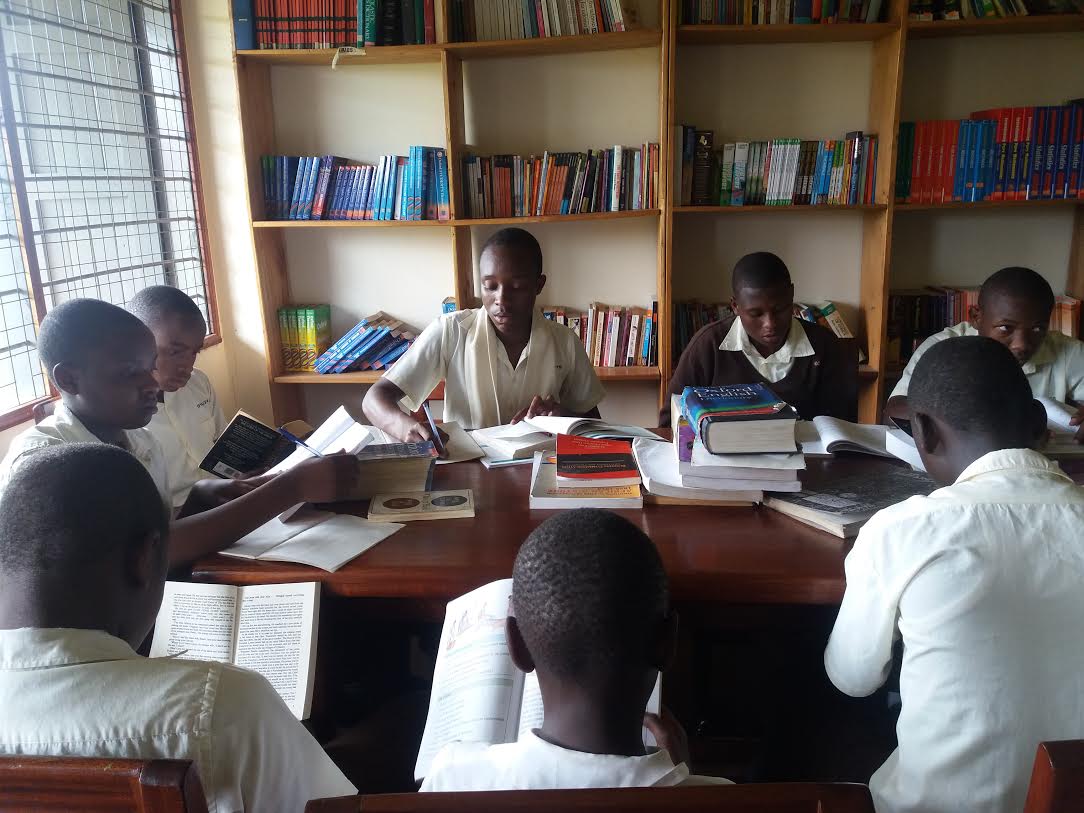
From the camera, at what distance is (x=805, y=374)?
231 centimetres

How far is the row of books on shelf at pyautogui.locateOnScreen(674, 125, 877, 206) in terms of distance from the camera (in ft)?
9.53

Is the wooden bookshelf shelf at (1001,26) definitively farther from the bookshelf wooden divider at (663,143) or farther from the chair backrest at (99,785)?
the chair backrest at (99,785)

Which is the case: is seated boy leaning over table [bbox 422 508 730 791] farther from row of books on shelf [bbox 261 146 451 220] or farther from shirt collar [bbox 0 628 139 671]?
row of books on shelf [bbox 261 146 451 220]

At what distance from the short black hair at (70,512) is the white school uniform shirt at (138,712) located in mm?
71

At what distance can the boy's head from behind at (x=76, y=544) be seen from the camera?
2.52 feet

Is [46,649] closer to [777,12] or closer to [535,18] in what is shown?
[535,18]

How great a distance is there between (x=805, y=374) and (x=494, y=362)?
35.7 inches

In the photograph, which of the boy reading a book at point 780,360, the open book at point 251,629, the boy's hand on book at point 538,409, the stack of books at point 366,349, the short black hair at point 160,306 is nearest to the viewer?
the open book at point 251,629

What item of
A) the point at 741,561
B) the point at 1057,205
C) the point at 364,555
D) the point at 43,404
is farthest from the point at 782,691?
the point at 1057,205

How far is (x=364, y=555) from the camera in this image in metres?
1.26

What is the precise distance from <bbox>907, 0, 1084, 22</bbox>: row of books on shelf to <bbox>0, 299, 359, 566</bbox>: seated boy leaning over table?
8.56 ft

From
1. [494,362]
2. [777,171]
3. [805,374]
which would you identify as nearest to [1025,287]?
[805,374]

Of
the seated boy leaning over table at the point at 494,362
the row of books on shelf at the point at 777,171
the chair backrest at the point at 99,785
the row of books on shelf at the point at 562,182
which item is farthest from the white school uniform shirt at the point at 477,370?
the chair backrest at the point at 99,785

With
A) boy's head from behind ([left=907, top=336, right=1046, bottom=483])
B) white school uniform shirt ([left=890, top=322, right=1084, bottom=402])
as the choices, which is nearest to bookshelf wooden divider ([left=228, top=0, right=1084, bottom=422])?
white school uniform shirt ([left=890, top=322, right=1084, bottom=402])
